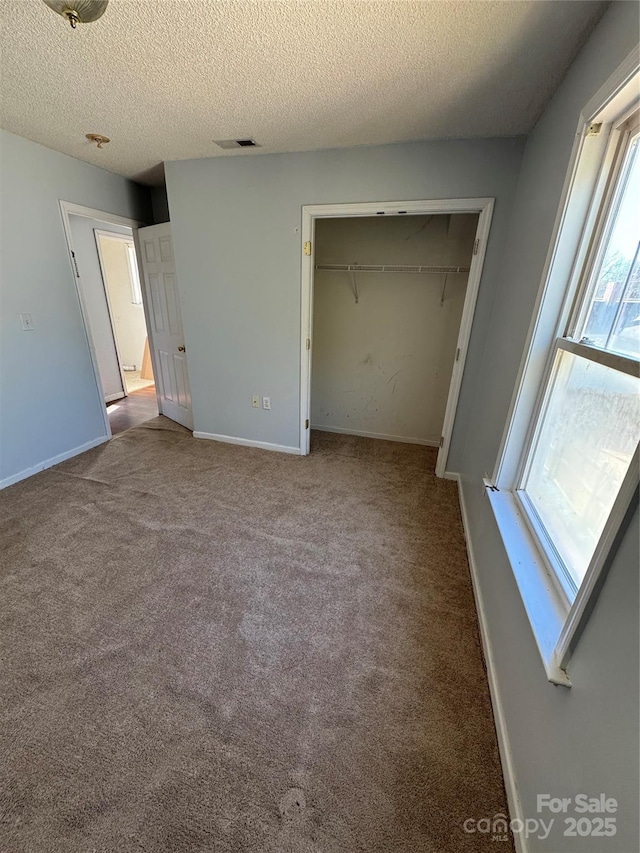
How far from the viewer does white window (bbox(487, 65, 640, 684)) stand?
3.02 feet

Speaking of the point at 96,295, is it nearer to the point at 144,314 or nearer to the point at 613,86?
the point at 144,314

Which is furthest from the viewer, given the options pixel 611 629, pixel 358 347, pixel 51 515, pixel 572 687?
pixel 358 347

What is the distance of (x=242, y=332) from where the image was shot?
2912 mm

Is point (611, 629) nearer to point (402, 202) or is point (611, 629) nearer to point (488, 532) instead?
point (488, 532)

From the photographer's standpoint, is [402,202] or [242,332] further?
[242,332]

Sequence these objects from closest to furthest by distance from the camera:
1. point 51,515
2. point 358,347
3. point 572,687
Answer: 1. point 572,687
2. point 51,515
3. point 358,347

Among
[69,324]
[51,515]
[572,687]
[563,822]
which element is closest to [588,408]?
[572,687]

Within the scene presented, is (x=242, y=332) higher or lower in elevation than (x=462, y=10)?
lower

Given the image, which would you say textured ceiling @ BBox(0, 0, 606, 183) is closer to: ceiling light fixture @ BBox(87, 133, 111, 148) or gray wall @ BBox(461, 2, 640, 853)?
ceiling light fixture @ BBox(87, 133, 111, 148)

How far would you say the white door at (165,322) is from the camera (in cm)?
316

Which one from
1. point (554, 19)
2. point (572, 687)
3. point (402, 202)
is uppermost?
point (554, 19)

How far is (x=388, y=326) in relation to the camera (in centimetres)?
324

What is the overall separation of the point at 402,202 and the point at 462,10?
3.59 ft

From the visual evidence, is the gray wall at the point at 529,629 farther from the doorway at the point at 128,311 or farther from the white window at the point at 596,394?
the doorway at the point at 128,311
